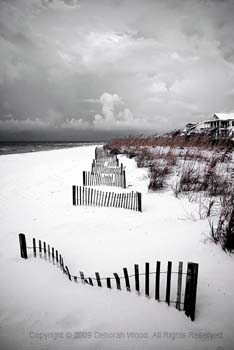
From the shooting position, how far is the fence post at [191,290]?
2.03 m

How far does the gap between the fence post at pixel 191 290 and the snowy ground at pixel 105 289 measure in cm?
11

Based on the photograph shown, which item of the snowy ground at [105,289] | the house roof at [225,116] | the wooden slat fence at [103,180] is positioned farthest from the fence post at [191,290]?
the house roof at [225,116]

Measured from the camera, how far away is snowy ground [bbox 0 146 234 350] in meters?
2.06

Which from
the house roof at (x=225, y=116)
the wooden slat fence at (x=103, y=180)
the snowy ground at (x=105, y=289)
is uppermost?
the house roof at (x=225, y=116)

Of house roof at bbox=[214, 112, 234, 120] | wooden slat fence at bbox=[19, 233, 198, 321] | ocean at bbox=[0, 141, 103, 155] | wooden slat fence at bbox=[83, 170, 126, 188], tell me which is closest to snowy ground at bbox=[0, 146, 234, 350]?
wooden slat fence at bbox=[19, 233, 198, 321]

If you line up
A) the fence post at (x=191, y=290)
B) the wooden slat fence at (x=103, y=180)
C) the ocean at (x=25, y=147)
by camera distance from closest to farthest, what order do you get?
the fence post at (x=191, y=290) → the wooden slat fence at (x=103, y=180) → the ocean at (x=25, y=147)

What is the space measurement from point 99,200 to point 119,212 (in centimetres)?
86

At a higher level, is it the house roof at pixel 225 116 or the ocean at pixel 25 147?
the house roof at pixel 225 116

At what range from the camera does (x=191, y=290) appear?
2117 millimetres

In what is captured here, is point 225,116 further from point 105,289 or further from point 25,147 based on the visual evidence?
point 25,147

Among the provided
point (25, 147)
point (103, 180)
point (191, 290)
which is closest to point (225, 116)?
point (103, 180)

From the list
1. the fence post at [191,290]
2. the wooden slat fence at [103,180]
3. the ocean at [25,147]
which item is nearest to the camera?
the fence post at [191,290]

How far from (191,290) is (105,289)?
118 cm

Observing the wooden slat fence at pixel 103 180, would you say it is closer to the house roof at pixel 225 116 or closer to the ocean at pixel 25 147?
the ocean at pixel 25 147
